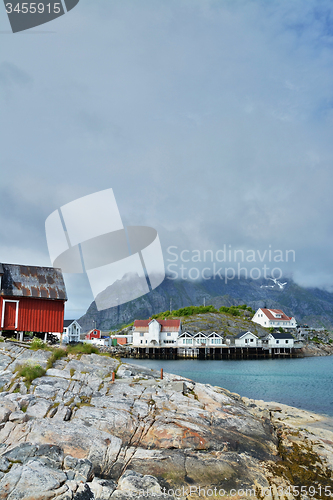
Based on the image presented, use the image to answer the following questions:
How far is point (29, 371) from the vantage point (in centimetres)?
1842

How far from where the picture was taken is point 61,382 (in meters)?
18.2

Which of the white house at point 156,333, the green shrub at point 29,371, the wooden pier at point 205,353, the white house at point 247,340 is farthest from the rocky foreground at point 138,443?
the white house at point 156,333

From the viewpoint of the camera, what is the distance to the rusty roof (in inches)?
1118

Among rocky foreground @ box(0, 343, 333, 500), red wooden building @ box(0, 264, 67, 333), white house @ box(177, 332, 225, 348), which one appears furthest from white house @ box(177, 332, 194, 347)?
rocky foreground @ box(0, 343, 333, 500)

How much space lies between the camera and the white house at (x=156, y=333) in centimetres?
9088

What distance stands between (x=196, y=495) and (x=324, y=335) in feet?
426

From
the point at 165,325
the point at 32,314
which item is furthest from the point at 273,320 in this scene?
the point at 32,314

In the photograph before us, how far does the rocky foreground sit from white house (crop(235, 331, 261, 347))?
234 feet

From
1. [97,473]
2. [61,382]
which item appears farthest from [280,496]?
[61,382]

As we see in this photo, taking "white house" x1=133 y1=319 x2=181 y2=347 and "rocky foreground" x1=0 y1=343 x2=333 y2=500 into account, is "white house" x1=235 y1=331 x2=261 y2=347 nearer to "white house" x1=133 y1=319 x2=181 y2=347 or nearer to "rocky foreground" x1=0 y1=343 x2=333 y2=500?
"white house" x1=133 y1=319 x2=181 y2=347

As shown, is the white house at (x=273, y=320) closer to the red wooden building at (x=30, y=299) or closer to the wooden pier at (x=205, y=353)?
the wooden pier at (x=205, y=353)

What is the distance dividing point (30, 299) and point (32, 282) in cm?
163

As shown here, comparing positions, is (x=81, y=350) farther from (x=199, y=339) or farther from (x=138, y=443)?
(x=199, y=339)

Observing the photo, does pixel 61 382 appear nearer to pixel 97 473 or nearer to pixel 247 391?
pixel 97 473
